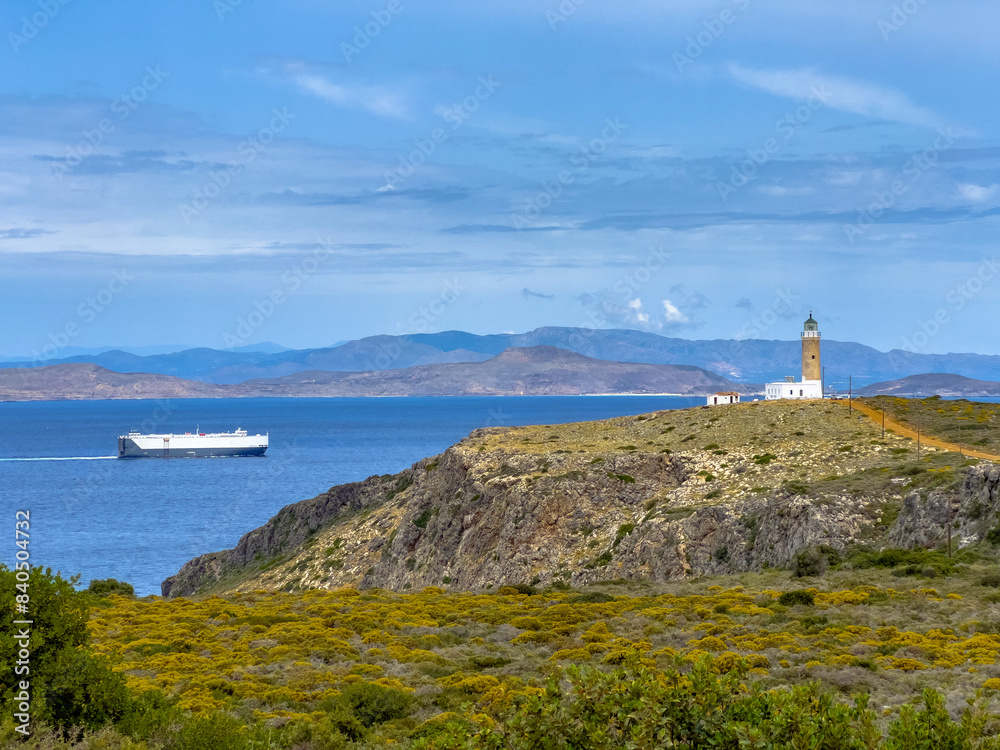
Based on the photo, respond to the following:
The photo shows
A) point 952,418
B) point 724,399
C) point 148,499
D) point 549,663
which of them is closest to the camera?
point 549,663

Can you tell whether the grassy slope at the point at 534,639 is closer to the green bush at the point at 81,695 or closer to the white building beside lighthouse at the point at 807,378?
the green bush at the point at 81,695

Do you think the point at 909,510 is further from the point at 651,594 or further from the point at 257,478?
the point at 257,478

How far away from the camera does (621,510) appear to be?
52938mm

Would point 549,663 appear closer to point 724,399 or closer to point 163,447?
point 724,399

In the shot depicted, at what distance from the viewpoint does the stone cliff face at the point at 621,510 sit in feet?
144

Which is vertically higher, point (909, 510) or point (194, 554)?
point (909, 510)

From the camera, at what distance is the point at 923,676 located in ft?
68.5

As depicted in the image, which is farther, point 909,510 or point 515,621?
point 909,510

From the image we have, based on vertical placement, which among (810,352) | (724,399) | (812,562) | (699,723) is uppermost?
(810,352)

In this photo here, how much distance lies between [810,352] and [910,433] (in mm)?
28778

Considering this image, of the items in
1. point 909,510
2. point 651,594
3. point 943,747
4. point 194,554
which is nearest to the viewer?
point 943,747

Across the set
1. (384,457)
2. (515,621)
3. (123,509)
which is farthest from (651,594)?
(384,457)

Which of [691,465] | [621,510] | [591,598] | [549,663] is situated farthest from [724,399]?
[549,663]

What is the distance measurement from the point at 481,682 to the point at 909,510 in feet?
87.5
